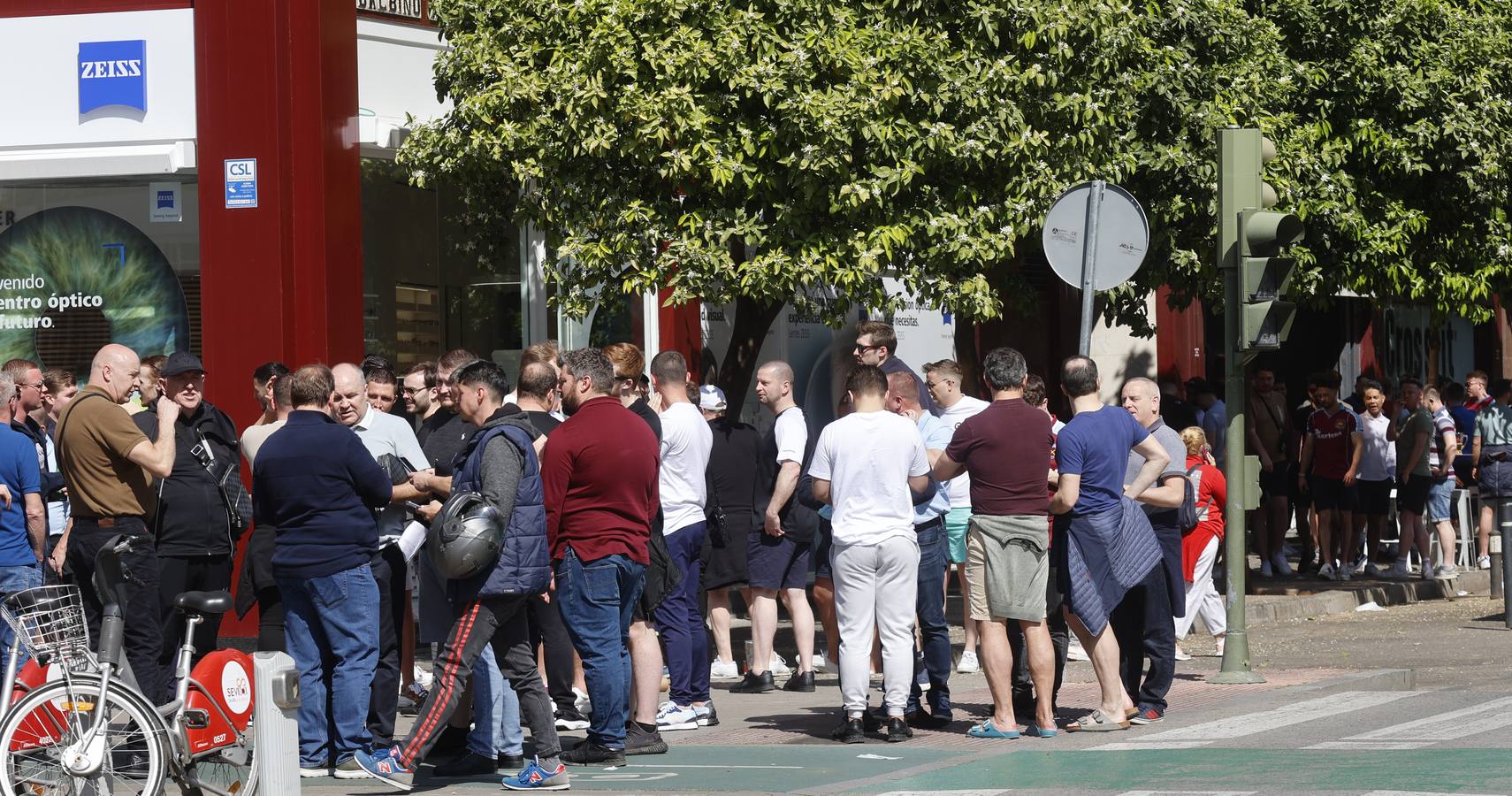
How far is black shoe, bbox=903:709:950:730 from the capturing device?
10.3 m

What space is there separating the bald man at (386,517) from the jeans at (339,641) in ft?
1.18

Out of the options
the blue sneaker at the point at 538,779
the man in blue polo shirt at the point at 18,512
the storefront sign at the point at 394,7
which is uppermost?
the storefront sign at the point at 394,7

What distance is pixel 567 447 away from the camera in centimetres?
894

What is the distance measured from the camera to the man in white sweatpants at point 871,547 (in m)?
9.62

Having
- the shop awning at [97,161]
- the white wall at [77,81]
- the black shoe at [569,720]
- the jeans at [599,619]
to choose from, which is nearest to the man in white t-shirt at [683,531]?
the black shoe at [569,720]

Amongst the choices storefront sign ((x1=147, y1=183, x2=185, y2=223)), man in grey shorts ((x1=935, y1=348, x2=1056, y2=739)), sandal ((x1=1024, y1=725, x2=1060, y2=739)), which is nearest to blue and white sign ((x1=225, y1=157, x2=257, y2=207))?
storefront sign ((x1=147, y1=183, x2=185, y2=223))

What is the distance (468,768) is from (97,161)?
675cm

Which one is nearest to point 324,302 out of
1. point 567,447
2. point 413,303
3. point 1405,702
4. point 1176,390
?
point 413,303

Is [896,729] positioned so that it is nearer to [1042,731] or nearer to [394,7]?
[1042,731]

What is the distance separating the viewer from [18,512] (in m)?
9.40

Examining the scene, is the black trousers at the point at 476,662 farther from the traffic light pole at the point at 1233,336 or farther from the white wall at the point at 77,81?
the white wall at the point at 77,81

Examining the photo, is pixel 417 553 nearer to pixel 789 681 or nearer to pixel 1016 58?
pixel 789 681

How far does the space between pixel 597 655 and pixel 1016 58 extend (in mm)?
6229

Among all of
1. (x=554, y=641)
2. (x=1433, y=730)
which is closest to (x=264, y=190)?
(x=554, y=641)
